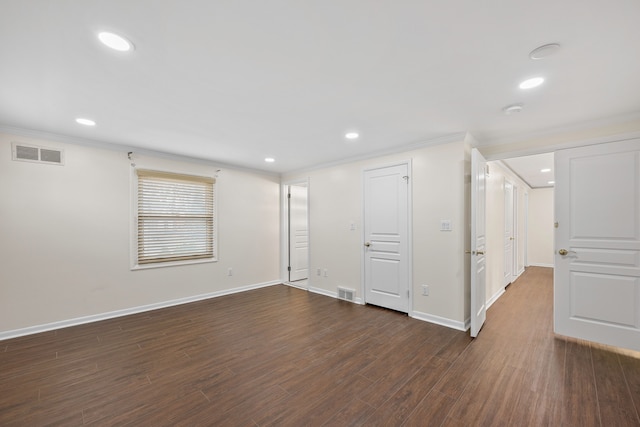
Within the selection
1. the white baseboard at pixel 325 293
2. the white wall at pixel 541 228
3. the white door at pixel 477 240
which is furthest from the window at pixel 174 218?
the white wall at pixel 541 228

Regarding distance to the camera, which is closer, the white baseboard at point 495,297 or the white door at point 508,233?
the white baseboard at point 495,297

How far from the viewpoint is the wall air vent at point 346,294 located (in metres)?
4.40

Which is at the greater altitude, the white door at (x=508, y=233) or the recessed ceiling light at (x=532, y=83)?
the recessed ceiling light at (x=532, y=83)

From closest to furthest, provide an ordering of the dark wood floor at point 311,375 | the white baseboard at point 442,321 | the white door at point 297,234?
the dark wood floor at point 311,375 < the white baseboard at point 442,321 < the white door at point 297,234

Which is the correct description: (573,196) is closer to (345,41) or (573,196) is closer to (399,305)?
(399,305)

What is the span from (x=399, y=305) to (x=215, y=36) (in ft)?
12.4

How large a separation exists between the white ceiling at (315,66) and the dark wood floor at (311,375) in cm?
243

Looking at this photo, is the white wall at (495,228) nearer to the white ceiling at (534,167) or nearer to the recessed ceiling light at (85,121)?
the white ceiling at (534,167)

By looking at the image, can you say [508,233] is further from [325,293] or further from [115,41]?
[115,41]

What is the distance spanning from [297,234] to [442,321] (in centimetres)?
348

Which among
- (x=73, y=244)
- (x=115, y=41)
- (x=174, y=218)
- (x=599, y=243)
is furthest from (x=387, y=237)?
(x=73, y=244)

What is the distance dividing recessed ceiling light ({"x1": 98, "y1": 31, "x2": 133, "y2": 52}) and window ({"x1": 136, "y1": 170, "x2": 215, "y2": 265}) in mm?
2691

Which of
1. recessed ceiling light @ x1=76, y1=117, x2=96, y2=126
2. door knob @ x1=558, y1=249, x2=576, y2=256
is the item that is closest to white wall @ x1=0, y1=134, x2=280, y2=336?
recessed ceiling light @ x1=76, y1=117, x2=96, y2=126

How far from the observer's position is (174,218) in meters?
4.27
